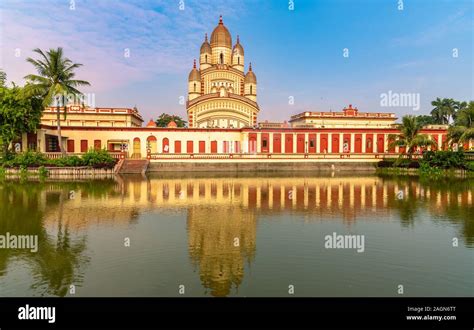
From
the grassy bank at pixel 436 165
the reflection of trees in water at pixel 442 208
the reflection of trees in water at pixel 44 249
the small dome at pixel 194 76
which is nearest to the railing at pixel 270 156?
the grassy bank at pixel 436 165

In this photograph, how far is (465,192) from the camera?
26.0 meters

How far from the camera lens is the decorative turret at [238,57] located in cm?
6878

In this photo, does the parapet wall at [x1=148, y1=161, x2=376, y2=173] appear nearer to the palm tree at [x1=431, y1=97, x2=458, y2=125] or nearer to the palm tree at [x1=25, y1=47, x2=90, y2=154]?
the palm tree at [x1=25, y1=47, x2=90, y2=154]

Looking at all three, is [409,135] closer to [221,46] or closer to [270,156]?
[270,156]

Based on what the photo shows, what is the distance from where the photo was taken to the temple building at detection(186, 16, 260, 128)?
198 ft

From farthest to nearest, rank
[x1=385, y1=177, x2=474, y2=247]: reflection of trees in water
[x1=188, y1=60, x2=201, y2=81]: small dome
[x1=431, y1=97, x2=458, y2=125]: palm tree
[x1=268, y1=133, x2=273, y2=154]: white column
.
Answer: [x1=431, y1=97, x2=458, y2=125]: palm tree < [x1=188, y1=60, x2=201, y2=81]: small dome < [x1=268, y1=133, x2=273, y2=154]: white column < [x1=385, y1=177, x2=474, y2=247]: reflection of trees in water

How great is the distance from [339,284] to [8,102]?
37270 millimetres

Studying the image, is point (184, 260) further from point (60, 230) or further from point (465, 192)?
point (465, 192)

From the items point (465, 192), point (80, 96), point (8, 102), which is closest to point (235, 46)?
point (80, 96)
